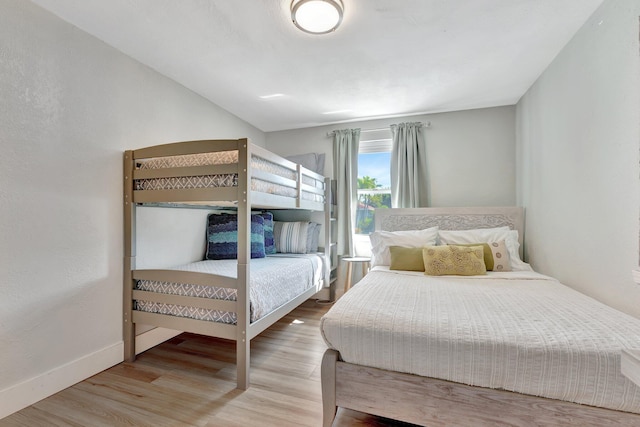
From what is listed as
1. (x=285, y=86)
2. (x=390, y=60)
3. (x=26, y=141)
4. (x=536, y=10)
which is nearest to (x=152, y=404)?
(x=26, y=141)

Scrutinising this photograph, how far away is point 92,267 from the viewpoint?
1863 millimetres

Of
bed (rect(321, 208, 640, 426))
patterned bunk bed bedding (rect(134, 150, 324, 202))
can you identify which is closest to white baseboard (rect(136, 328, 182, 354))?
patterned bunk bed bedding (rect(134, 150, 324, 202))

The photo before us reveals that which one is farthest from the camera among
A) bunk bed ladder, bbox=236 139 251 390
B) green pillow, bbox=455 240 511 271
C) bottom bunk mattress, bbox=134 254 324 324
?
green pillow, bbox=455 240 511 271

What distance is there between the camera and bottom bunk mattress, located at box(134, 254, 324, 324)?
1.81 meters

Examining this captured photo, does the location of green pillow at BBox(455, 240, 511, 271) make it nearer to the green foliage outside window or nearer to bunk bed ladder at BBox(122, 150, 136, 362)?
the green foliage outside window

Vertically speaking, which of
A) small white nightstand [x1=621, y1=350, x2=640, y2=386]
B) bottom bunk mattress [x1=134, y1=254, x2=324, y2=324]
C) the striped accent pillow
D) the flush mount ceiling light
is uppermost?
the flush mount ceiling light

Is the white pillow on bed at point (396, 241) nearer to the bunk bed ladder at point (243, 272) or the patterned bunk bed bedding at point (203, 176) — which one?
the patterned bunk bed bedding at point (203, 176)

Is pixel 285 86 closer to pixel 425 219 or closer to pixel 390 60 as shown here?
pixel 390 60

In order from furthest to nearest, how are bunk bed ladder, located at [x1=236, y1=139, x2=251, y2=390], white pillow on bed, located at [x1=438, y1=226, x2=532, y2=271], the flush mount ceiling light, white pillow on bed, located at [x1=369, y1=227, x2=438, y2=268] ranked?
white pillow on bed, located at [x1=369, y1=227, x2=438, y2=268], white pillow on bed, located at [x1=438, y1=226, x2=532, y2=271], bunk bed ladder, located at [x1=236, y1=139, x2=251, y2=390], the flush mount ceiling light

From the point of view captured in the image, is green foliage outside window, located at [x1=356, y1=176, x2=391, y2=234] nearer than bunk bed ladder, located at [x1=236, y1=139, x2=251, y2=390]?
No

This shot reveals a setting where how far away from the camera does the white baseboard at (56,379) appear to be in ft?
4.77

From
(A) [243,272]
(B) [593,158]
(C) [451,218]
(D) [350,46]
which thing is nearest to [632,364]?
(B) [593,158]

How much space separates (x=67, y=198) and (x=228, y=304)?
3.93ft

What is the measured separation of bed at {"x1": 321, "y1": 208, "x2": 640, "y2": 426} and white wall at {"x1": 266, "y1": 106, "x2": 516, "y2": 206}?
1.78 m
